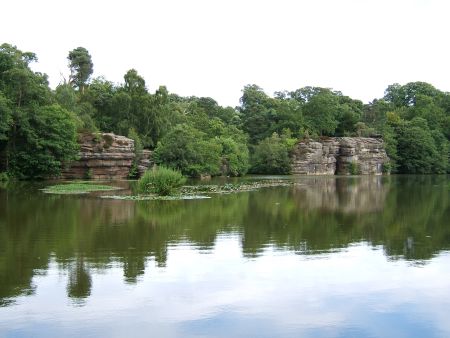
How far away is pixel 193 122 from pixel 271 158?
38.6 feet

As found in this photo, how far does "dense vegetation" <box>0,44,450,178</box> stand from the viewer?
155 ft

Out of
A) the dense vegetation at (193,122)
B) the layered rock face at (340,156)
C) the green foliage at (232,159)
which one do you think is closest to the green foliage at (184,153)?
the dense vegetation at (193,122)

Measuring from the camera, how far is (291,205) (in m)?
26.8

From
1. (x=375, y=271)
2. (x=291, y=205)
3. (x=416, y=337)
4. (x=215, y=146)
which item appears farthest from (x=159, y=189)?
(x=215, y=146)

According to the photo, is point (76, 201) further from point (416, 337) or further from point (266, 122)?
point (266, 122)

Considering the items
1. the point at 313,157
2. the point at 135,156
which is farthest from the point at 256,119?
the point at 135,156

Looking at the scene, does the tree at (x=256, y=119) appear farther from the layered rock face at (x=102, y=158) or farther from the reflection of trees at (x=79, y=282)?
the reflection of trees at (x=79, y=282)

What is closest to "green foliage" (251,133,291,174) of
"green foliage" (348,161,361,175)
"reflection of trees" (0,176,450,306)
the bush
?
"green foliage" (348,161,361,175)

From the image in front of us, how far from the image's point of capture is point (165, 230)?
17281 millimetres

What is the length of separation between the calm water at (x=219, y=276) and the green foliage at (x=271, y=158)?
5309 centimetres

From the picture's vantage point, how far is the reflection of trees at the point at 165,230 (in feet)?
39.9

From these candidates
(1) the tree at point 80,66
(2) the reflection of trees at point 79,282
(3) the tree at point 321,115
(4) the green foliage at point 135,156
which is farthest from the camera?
(3) the tree at point 321,115

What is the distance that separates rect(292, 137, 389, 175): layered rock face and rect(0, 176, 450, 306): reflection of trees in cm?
4925

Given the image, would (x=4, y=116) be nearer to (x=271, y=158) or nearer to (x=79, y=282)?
(x=79, y=282)
